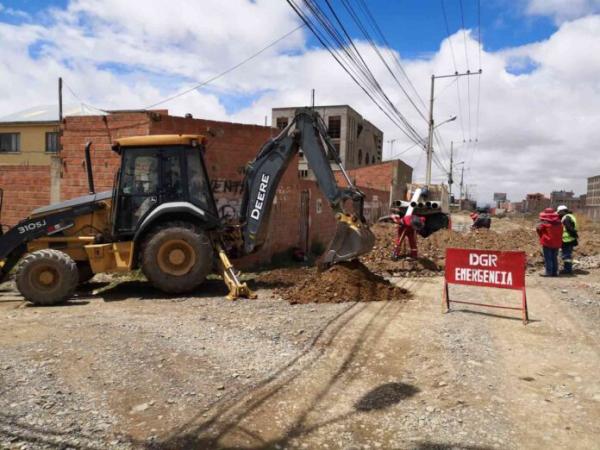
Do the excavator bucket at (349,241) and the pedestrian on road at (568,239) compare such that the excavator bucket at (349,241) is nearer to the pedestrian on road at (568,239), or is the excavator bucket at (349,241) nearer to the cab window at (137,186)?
the cab window at (137,186)

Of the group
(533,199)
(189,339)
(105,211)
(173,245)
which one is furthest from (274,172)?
(533,199)

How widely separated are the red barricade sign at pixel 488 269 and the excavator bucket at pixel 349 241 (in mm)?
1548

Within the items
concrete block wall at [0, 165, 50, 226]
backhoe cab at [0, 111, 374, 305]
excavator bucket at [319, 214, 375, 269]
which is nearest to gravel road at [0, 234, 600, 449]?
backhoe cab at [0, 111, 374, 305]

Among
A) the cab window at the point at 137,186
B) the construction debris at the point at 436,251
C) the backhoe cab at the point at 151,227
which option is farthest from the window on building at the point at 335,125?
the cab window at the point at 137,186

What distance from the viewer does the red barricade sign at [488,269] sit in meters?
7.58

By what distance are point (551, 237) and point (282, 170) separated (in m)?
6.67

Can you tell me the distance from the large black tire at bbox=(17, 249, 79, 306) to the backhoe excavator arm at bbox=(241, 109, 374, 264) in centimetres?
321

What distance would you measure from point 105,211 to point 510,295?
761 cm

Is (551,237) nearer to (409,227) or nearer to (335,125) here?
(409,227)

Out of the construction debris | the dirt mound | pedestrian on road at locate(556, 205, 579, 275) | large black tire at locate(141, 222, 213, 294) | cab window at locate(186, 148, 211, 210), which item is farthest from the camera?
the construction debris

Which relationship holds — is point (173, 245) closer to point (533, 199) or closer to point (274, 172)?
point (274, 172)

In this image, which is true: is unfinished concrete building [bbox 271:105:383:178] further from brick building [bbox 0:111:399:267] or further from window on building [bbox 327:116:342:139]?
brick building [bbox 0:111:399:267]

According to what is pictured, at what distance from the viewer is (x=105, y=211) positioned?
9.18 m

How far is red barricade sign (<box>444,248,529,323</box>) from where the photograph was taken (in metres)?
7.58
